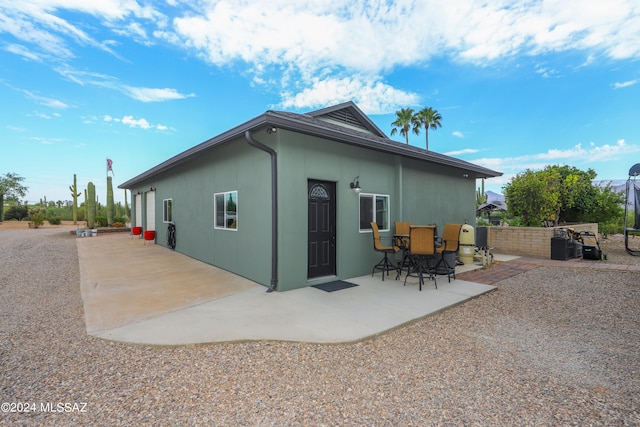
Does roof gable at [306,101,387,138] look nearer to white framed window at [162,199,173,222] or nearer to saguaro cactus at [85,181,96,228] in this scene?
white framed window at [162,199,173,222]

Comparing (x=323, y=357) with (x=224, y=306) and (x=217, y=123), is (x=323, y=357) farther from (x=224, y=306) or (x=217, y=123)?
(x=217, y=123)

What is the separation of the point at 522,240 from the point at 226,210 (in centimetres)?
928

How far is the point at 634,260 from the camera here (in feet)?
26.2

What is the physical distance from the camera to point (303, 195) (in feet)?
16.7

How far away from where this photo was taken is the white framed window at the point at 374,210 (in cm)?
617

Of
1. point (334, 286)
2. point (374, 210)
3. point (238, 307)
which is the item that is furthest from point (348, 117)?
point (238, 307)

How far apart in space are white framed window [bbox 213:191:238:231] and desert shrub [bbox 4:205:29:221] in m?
31.5

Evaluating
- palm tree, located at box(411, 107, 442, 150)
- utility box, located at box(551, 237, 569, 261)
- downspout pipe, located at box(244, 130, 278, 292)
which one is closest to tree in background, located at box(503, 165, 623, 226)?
utility box, located at box(551, 237, 569, 261)

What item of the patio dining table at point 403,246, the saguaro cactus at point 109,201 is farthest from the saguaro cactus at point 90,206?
the patio dining table at point 403,246

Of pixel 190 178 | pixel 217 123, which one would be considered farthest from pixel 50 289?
pixel 217 123

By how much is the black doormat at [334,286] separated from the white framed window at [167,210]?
25.1 ft

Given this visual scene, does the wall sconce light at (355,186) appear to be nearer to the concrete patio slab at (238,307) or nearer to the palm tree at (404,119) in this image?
the concrete patio slab at (238,307)

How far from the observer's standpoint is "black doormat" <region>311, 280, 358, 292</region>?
5.01 m

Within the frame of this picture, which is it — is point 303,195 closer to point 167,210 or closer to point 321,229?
point 321,229
